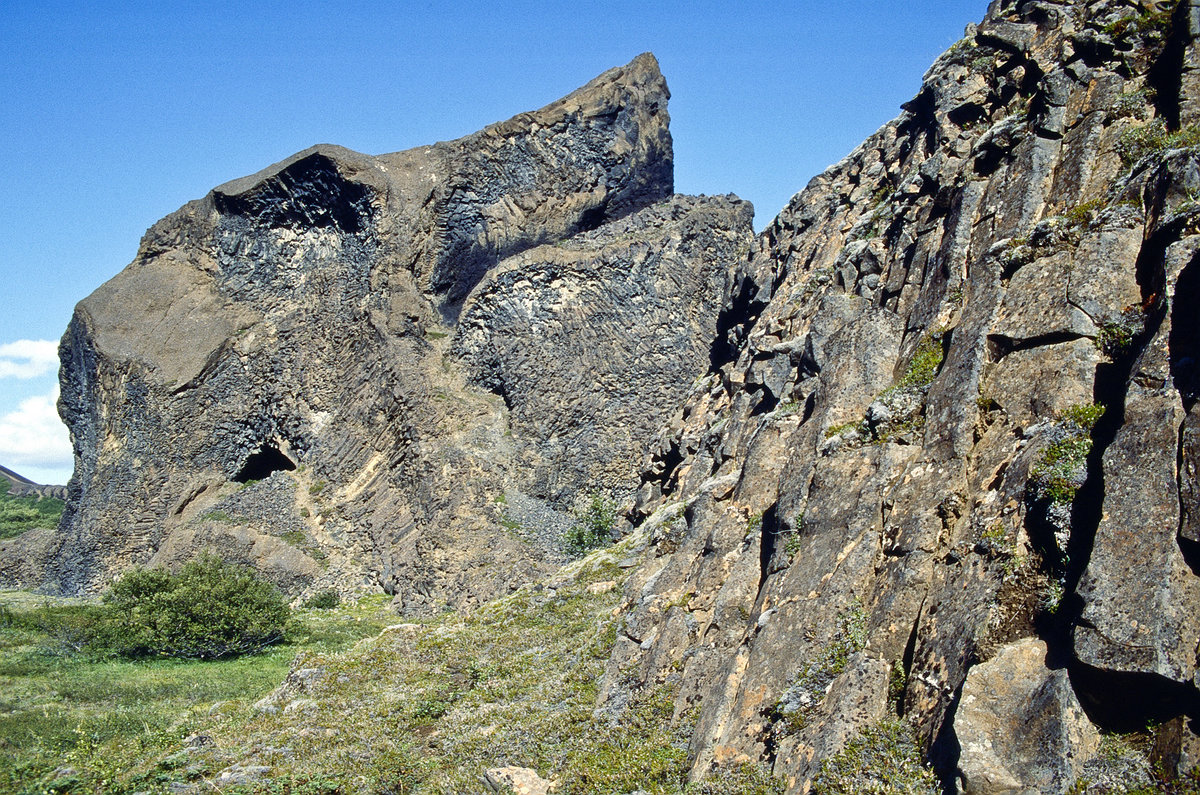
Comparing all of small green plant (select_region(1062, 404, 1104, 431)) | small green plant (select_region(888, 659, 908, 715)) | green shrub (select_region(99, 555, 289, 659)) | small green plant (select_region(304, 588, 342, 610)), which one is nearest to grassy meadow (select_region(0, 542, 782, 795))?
green shrub (select_region(99, 555, 289, 659))

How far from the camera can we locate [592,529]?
3925cm

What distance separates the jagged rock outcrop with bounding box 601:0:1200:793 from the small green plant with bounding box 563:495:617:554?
1694cm

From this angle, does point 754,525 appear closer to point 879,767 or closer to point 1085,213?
point 879,767

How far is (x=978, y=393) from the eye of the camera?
42.9 ft

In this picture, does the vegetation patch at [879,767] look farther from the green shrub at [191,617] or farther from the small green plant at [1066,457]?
the green shrub at [191,617]

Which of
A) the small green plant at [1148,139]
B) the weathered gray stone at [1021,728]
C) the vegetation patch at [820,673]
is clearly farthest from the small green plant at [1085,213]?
the weathered gray stone at [1021,728]

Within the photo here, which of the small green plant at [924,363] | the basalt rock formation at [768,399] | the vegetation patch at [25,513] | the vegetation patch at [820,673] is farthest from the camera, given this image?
the vegetation patch at [25,513]

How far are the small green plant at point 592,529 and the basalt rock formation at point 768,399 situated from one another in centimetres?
84

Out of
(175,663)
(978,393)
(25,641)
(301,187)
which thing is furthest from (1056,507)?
(301,187)

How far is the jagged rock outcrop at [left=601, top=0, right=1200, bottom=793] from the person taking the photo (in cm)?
928

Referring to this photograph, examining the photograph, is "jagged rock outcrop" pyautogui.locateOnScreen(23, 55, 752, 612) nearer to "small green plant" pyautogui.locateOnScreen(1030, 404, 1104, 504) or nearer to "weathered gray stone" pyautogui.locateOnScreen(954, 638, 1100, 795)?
"small green plant" pyautogui.locateOnScreen(1030, 404, 1104, 504)

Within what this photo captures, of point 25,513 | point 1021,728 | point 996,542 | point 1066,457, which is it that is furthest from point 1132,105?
point 25,513

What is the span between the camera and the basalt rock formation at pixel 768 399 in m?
10.1

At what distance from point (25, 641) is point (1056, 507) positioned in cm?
3539
